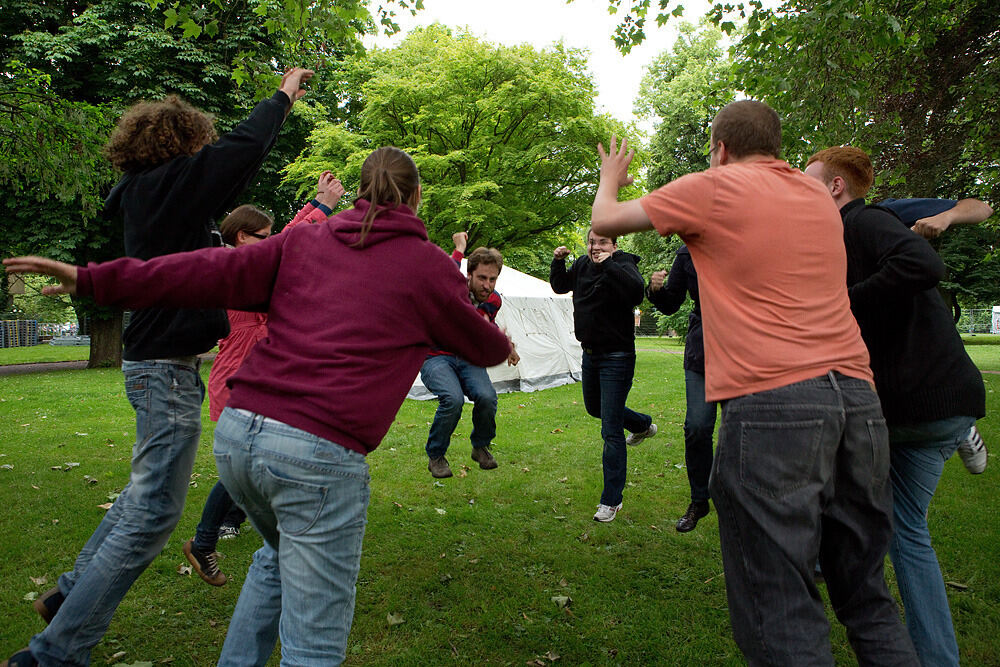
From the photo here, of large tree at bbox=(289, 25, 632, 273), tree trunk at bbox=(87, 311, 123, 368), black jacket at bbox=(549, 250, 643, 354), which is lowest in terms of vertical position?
tree trunk at bbox=(87, 311, 123, 368)

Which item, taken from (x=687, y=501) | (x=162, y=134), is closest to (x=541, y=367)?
(x=687, y=501)

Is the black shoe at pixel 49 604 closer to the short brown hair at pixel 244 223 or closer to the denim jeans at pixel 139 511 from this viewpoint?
the denim jeans at pixel 139 511

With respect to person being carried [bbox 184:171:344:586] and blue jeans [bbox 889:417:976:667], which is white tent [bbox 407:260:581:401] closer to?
person being carried [bbox 184:171:344:586]

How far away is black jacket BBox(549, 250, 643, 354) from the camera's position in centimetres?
512

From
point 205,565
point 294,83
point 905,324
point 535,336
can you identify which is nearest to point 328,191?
point 294,83

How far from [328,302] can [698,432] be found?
11.6ft

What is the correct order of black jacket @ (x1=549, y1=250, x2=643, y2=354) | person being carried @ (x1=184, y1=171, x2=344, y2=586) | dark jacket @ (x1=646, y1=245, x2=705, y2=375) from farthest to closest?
1. black jacket @ (x1=549, y1=250, x2=643, y2=354)
2. dark jacket @ (x1=646, y1=245, x2=705, y2=375)
3. person being carried @ (x1=184, y1=171, x2=344, y2=586)

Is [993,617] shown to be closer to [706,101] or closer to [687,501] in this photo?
[687,501]

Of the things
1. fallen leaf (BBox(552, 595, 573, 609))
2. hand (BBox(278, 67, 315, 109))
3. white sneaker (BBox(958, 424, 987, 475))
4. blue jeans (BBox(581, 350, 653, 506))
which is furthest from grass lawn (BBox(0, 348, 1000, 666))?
hand (BBox(278, 67, 315, 109))

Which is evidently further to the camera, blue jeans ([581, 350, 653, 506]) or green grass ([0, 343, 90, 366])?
green grass ([0, 343, 90, 366])

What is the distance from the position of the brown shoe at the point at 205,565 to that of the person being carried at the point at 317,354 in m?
2.10

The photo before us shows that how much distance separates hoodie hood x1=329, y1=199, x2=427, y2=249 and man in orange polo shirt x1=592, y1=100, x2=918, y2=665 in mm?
649

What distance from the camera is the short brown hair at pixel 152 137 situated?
2.86 meters

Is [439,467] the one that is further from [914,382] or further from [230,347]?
[914,382]
